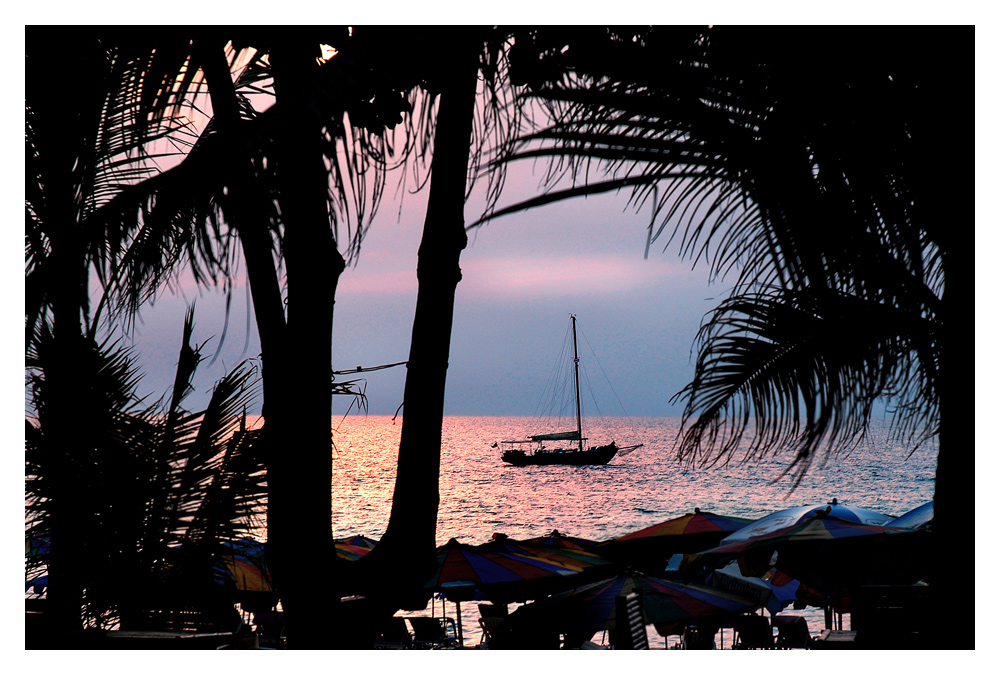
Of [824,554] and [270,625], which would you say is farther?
[270,625]

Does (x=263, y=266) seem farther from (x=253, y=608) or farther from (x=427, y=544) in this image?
(x=253, y=608)

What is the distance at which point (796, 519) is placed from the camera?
10750mm

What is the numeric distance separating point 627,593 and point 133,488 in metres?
4.54

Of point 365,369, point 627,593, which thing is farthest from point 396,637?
point 365,369

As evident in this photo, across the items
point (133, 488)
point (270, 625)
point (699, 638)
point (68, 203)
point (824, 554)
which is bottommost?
point (270, 625)

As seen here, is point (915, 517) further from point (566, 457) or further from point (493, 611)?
point (566, 457)

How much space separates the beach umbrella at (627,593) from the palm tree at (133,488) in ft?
13.0

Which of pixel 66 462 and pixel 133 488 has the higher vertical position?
pixel 66 462

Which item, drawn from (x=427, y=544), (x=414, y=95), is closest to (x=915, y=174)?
(x=414, y=95)

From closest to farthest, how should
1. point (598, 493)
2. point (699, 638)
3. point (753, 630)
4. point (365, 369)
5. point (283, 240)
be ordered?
point (283, 240)
point (365, 369)
point (699, 638)
point (753, 630)
point (598, 493)

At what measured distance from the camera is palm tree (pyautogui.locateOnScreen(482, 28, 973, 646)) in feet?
9.25

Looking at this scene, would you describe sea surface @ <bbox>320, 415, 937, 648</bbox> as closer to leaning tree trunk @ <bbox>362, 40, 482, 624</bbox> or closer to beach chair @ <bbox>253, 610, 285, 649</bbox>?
beach chair @ <bbox>253, 610, 285, 649</bbox>

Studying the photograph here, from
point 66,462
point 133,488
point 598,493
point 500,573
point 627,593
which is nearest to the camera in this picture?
point 66,462

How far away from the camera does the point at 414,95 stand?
3424 millimetres
